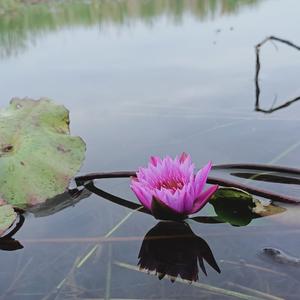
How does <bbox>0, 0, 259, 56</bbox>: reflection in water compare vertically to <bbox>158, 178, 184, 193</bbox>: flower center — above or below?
below

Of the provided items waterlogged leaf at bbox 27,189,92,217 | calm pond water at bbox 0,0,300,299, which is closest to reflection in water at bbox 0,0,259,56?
calm pond water at bbox 0,0,300,299

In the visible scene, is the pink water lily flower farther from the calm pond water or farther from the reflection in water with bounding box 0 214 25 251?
the reflection in water with bounding box 0 214 25 251

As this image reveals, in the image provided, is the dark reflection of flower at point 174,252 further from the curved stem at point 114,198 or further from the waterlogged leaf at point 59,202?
the waterlogged leaf at point 59,202

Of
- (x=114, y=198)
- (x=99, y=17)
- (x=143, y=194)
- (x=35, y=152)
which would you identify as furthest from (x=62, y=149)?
(x=99, y=17)

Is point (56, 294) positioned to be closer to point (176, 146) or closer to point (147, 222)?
point (147, 222)

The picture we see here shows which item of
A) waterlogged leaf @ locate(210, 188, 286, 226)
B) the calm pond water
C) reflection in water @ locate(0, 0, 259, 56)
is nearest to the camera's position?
the calm pond water

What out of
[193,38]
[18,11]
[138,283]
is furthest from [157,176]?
[18,11]

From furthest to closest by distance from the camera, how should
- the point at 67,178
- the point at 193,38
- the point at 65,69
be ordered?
the point at 193,38
the point at 65,69
the point at 67,178
